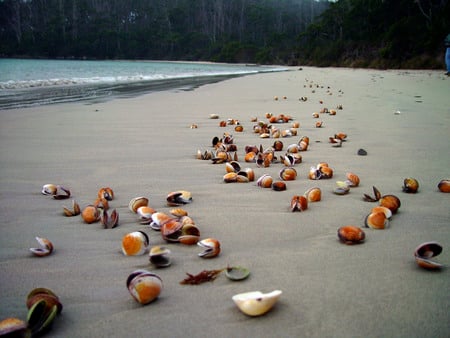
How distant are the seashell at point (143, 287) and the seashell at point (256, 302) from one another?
0.84 feet

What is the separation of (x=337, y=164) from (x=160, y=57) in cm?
11297

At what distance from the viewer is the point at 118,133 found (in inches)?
179

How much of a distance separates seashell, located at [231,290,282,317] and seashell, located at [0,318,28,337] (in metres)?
0.55

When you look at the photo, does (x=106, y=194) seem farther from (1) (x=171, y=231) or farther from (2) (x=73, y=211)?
(1) (x=171, y=231)

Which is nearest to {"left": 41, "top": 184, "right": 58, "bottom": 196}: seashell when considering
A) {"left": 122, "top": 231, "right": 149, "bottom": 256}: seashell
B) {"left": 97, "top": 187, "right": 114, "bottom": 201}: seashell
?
{"left": 97, "top": 187, "right": 114, "bottom": 201}: seashell

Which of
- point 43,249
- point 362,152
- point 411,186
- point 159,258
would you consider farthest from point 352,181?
point 43,249

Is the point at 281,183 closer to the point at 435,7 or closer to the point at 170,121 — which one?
the point at 170,121

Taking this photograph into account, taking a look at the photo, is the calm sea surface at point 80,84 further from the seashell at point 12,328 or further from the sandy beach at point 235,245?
the seashell at point 12,328

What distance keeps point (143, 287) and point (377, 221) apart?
41.8 inches

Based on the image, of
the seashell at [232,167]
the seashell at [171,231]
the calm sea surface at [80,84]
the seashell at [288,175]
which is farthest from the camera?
the calm sea surface at [80,84]

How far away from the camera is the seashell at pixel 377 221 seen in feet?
5.54

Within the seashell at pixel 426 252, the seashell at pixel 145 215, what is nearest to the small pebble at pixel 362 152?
the seashell at pixel 426 252

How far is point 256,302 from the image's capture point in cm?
107

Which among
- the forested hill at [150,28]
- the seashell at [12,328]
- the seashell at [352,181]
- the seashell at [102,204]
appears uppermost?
the forested hill at [150,28]
